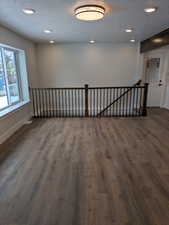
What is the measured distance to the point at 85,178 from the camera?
2078 mm

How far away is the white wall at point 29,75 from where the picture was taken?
3.35 m

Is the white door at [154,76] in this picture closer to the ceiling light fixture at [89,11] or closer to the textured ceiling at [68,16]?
the textured ceiling at [68,16]

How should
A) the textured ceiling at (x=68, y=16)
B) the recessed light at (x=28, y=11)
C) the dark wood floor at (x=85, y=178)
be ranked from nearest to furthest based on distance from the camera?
the dark wood floor at (x=85, y=178)
the textured ceiling at (x=68, y=16)
the recessed light at (x=28, y=11)

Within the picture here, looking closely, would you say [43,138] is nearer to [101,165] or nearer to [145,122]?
[101,165]

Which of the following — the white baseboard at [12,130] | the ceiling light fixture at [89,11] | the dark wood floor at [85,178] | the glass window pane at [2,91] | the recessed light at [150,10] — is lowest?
the dark wood floor at [85,178]

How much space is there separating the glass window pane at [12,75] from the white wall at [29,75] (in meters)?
0.32

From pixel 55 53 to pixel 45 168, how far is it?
4.73 meters

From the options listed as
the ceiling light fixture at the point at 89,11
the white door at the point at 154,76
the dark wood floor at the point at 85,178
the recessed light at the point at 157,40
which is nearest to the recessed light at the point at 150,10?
the ceiling light fixture at the point at 89,11

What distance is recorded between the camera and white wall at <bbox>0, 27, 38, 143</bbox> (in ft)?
11.0

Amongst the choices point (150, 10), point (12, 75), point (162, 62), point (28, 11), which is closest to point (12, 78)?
point (12, 75)

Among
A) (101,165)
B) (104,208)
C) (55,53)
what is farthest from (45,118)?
(104,208)

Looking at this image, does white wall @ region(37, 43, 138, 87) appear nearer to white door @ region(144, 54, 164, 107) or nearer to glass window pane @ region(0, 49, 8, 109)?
white door @ region(144, 54, 164, 107)

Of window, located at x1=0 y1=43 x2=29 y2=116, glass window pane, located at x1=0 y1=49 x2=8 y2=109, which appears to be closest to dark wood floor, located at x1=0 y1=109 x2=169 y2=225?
glass window pane, located at x1=0 y1=49 x2=8 y2=109

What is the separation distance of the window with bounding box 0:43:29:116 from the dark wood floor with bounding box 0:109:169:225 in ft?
3.53
